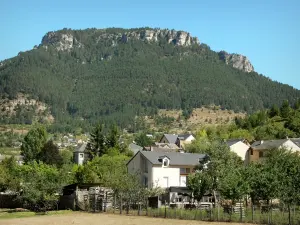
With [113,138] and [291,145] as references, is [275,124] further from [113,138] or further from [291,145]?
[113,138]

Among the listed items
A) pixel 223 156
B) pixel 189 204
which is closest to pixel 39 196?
pixel 189 204

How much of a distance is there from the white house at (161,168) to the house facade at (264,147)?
20.0 meters

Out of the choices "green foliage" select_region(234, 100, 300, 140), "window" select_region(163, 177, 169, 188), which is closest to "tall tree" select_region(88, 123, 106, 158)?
"green foliage" select_region(234, 100, 300, 140)

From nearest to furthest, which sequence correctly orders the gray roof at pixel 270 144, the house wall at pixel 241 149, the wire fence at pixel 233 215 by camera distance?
the wire fence at pixel 233 215 → the gray roof at pixel 270 144 → the house wall at pixel 241 149

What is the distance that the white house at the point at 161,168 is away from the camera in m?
79.4

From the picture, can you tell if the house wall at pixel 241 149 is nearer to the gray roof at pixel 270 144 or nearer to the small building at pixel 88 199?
the gray roof at pixel 270 144

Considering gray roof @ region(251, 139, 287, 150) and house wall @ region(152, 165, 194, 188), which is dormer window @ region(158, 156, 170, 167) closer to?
house wall @ region(152, 165, 194, 188)

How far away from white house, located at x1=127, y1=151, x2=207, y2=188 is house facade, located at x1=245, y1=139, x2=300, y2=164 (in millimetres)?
19956

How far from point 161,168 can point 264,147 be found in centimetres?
2841

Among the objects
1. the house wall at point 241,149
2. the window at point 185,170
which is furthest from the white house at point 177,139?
the window at point 185,170

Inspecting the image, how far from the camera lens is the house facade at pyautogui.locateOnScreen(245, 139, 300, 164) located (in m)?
95.3

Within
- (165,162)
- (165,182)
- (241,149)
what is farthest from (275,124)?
(165,182)

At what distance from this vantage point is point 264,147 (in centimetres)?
9869

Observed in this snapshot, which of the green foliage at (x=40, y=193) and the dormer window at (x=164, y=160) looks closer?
the green foliage at (x=40, y=193)
